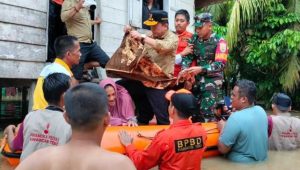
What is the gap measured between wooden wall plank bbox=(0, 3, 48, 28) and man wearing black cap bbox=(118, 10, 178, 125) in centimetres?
167

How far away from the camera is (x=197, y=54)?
546 cm

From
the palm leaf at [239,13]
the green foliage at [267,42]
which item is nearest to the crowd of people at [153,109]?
the green foliage at [267,42]

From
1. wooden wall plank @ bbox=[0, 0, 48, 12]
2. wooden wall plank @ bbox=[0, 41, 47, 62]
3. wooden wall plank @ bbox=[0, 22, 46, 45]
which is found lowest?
wooden wall plank @ bbox=[0, 41, 47, 62]

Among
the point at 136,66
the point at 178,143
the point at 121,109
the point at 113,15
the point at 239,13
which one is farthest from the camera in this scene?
the point at 239,13

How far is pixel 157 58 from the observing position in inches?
197

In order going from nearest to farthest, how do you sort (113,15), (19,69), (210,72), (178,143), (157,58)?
(178,143)
(157,58)
(210,72)
(19,69)
(113,15)

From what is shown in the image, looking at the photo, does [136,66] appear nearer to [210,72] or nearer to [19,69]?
[210,72]

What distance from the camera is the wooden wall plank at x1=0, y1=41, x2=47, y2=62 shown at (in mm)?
5355

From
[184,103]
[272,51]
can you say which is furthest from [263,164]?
[272,51]

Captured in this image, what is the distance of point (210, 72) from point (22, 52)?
262cm

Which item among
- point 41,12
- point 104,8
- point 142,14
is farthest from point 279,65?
point 41,12

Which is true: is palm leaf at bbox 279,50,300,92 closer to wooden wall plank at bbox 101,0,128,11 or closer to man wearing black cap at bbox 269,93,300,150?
man wearing black cap at bbox 269,93,300,150

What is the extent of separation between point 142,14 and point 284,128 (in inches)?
130

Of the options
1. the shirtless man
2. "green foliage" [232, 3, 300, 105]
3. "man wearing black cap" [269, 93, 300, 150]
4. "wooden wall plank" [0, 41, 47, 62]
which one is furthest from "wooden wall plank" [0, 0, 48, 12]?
"green foliage" [232, 3, 300, 105]
